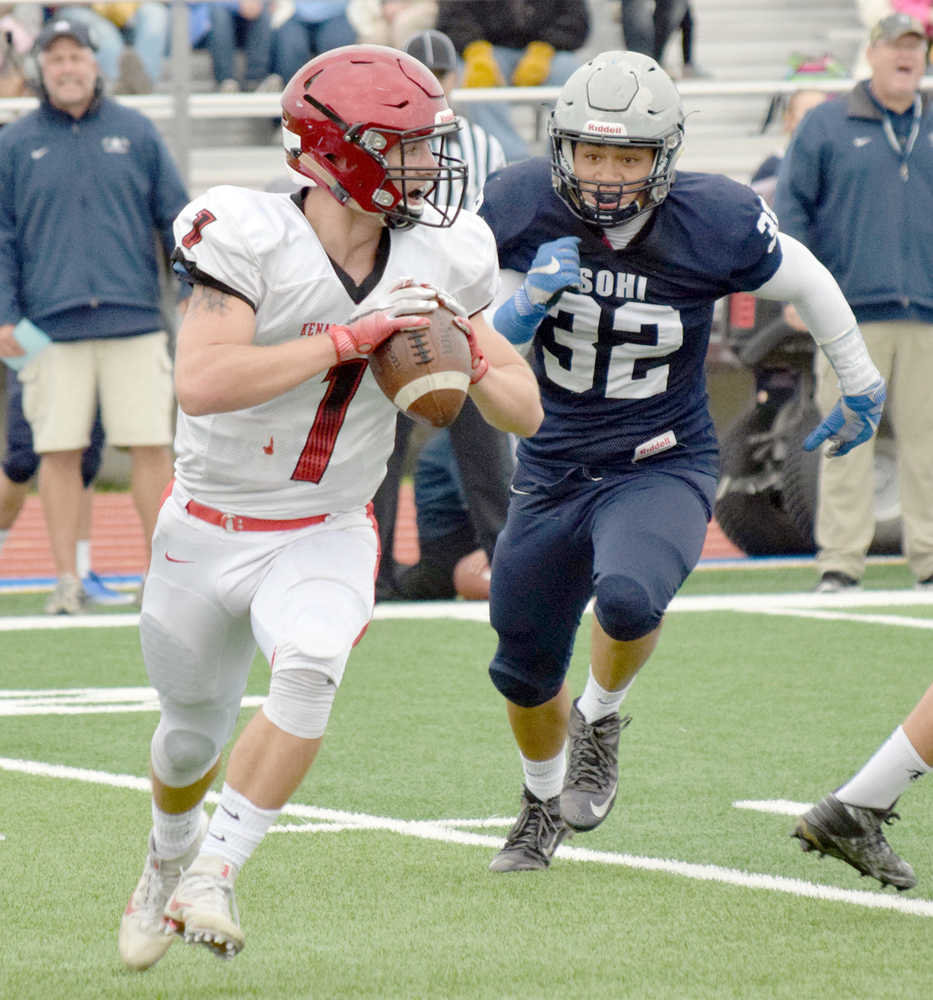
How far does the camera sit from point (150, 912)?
3361 millimetres

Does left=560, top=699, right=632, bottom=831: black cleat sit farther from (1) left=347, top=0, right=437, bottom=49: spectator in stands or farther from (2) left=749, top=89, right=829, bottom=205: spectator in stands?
(1) left=347, top=0, right=437, bottom=49: spectator in stands

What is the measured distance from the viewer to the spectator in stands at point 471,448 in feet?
23.1

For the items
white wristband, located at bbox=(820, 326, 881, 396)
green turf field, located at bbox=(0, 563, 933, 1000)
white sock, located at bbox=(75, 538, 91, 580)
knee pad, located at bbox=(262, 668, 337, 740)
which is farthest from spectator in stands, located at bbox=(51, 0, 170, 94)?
knee pad, located at bbox=(262, 668, 337, 740)

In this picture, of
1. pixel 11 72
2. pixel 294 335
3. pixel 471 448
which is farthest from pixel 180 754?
pixel 11 72

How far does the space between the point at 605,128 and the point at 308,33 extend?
299 inches

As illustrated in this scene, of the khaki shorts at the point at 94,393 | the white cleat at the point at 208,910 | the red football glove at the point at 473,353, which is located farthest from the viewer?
the khaki shorts at the point at 94,393

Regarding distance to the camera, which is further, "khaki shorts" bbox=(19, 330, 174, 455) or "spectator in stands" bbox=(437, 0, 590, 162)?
"spectator in stands" bbox=(437, 0, 590, 162)

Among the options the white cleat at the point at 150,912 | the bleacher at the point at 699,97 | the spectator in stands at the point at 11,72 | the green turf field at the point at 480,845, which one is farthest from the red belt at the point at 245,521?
the spectator in stands at the point at 11,72

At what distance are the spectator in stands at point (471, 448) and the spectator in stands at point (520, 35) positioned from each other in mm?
3578

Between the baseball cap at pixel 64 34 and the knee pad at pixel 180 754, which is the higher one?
the baseball cap at pixel 64 34

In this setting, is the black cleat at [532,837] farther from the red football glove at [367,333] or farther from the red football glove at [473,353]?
the red football glove at [367,333]

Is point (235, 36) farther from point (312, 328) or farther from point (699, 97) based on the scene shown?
point (312, 328)

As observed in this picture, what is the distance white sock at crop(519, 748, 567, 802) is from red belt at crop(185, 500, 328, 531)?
1058 mm

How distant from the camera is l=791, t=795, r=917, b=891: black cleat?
3.70 metres
